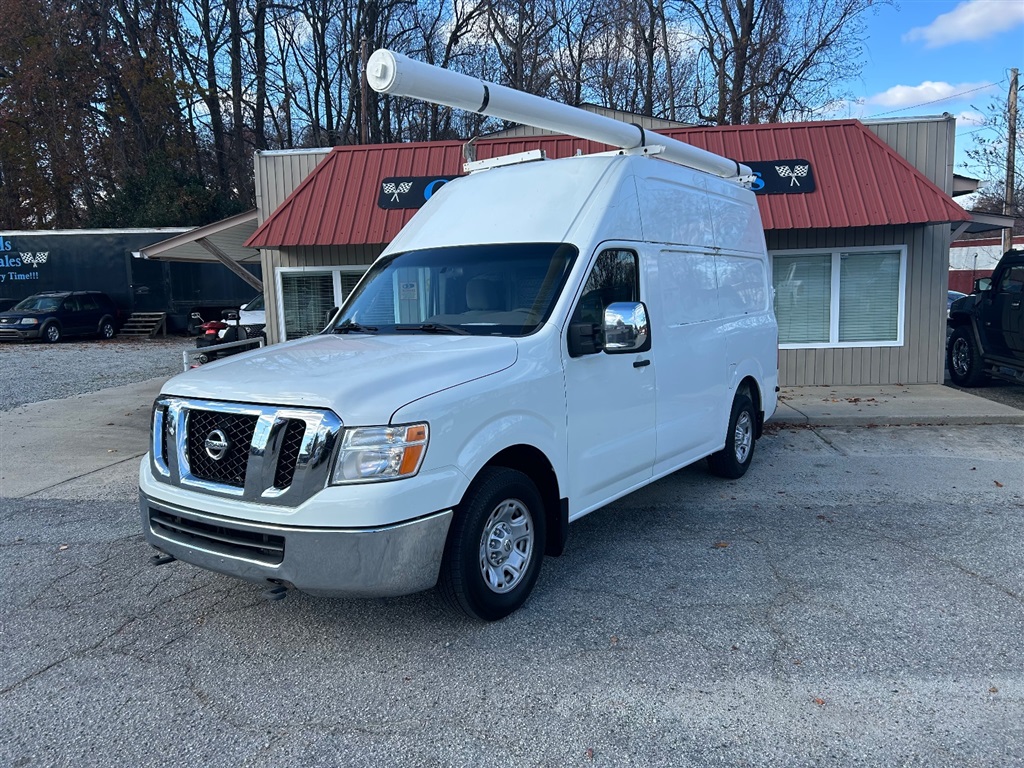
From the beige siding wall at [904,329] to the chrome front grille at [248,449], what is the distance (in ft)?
32.1

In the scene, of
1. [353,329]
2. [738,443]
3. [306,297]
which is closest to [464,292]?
[353,329]

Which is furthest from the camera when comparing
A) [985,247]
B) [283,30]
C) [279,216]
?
[283,30]

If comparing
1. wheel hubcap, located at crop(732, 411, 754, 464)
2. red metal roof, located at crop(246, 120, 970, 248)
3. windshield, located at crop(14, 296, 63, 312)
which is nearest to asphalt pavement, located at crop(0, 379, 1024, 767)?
wheel hubcap, located at crop(732, 411, 754, 464)

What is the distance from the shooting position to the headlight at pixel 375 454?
10.9 ft

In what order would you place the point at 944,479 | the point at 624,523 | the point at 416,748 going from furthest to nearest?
the point at 944,479
the point at 624,523
the point at 416,748

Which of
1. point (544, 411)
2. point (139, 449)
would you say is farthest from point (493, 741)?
point (139, 449)

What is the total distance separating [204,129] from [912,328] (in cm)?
3464

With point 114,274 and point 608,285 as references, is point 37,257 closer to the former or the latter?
point 114,274

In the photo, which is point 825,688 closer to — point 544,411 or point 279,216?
point 544,411

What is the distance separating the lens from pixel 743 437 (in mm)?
6938

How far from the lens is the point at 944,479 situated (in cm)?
686

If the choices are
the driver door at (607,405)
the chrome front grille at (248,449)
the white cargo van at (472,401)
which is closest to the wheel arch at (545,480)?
the white cargo van at (472,401)

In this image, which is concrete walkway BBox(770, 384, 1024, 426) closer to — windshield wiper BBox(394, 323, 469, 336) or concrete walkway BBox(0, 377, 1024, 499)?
concrete walkway BBox(0, 377, 1024, 499)

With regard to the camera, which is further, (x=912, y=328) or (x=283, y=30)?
(x=283, y=30)
